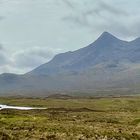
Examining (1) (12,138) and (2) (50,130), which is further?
(2) (50,130)

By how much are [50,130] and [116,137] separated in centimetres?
699

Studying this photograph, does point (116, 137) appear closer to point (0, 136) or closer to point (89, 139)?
point (89, 139)

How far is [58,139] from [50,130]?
21.1 feet

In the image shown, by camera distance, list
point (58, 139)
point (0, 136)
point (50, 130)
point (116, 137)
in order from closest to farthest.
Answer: point (0, 136), point (58, 139), point (116, 137), point (50, 130)

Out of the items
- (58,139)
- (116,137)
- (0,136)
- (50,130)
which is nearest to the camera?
(0,136)

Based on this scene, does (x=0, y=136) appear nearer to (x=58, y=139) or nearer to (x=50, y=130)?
(x=58, y=139)

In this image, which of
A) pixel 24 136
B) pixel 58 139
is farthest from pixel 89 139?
pixel 24 136

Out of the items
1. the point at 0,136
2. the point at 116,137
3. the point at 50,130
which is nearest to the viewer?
the point at 0,136

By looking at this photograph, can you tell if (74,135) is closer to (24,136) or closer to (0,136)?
(24,136)

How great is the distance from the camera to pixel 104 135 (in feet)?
138

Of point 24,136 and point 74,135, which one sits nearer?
point 24,136

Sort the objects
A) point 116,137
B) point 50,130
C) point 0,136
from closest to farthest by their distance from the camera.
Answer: point 0,136, point 116,137, point 50,130

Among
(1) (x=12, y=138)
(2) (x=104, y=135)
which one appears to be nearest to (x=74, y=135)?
(2) (x=104, y=135)

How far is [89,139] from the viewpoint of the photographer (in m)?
39.4
